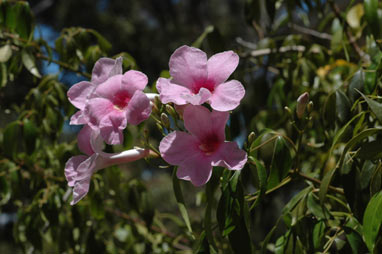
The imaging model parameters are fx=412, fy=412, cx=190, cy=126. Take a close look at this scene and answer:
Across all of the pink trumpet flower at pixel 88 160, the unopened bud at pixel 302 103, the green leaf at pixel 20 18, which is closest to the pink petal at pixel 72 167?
the pink trumpet flower at pixel 88 160

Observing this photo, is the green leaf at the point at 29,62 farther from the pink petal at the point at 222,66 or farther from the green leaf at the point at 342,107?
the green leaf at the point at 342,107

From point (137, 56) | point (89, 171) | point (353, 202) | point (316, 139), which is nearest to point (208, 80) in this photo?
point (89, 171)

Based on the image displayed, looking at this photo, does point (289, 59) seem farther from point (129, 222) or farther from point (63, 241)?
point (63, 241)

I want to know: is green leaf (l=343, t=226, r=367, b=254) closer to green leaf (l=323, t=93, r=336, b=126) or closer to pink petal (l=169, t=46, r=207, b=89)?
green leaf (l=323, t=93, r=336, b=126)

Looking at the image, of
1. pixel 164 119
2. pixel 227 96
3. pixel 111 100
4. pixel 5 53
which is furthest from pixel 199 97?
pixel 5 53

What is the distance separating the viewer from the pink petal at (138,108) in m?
1.17

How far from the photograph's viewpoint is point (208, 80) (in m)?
1.26

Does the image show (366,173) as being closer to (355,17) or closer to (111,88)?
(111,88)

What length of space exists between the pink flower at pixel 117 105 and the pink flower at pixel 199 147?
4.6 inches

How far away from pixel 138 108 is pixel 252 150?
1.30 feet

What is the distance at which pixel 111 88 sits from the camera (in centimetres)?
126

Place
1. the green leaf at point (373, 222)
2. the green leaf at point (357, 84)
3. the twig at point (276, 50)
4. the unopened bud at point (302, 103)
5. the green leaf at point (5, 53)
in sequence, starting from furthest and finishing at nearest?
the twig at point (276, 50)
the green leaf at point (5, 53)
the green leaf at point (357, 84)
the unopened bud at point (302, 103)
the green leaf at point (373, 222)

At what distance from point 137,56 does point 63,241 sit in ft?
33.9

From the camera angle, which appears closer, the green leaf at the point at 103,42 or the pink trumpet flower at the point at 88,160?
the pink trumpet flower at the point at 88,160
